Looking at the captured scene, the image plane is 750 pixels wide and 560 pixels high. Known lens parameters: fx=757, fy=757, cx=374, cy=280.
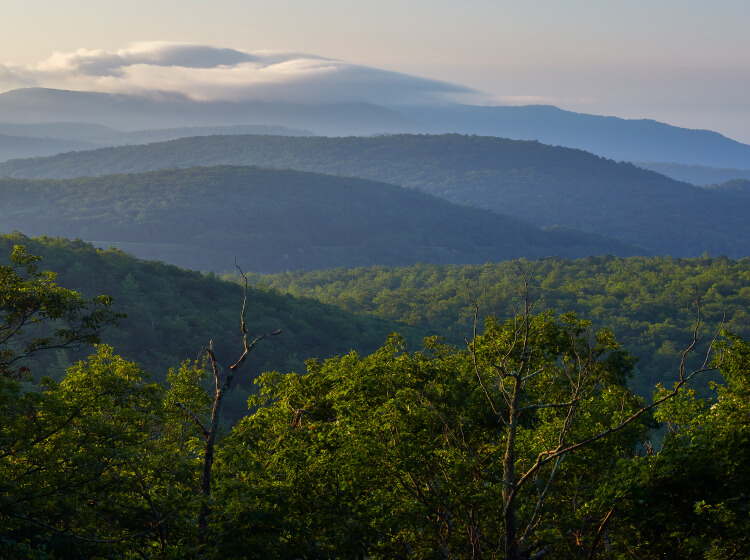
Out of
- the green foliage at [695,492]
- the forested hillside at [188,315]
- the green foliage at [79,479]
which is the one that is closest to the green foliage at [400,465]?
the green foliage at [695,492]

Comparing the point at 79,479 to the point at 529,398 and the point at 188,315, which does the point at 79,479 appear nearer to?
the point at 529,398

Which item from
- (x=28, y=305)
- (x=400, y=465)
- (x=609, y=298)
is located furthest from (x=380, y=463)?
(x=609, y=298)

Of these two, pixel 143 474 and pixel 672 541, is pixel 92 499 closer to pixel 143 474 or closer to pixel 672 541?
pixel 143 474

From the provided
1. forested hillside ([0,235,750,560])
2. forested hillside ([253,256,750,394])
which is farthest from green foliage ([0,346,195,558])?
forested hillside ([253,256,750,394])

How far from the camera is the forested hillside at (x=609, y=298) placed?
13375 centimetres

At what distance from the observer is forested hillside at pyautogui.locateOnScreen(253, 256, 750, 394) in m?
134

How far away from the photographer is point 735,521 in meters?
13.1

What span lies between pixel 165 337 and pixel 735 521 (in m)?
90.5

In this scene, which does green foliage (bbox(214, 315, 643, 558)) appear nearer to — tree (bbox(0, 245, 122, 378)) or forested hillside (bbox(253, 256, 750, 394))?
tree (bbox(0, 245, 122, 378))

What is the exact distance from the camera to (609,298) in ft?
530

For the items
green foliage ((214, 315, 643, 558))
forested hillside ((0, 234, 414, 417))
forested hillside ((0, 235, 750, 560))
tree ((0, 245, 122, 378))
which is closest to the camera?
forested hillside ((0, 235, 750, 560))

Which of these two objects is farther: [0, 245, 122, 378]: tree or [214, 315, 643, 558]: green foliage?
[0, 245, 122, 378]: tree

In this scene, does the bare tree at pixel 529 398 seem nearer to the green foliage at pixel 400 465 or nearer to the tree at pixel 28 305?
the green foliage at pixel 400 465

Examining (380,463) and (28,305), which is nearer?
(380,463)
